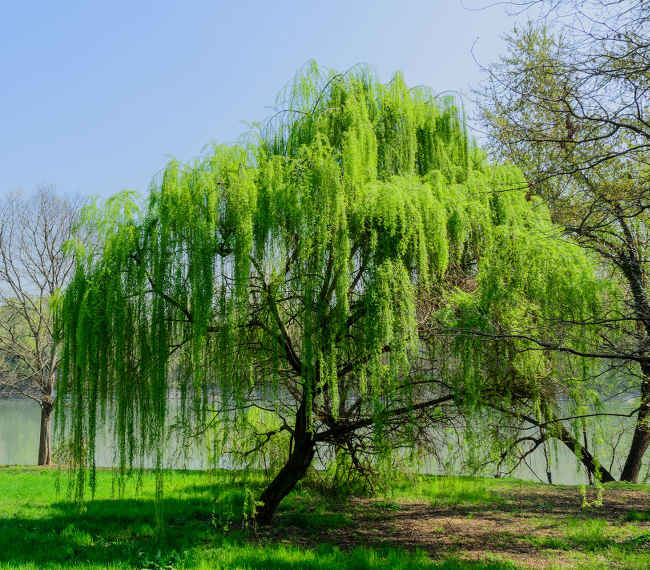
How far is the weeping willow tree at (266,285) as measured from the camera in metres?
5.71

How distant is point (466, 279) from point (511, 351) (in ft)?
3.82

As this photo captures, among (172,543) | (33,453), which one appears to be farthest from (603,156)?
(33,453)

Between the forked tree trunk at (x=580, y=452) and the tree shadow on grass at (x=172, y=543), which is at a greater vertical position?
the forked tree trunk at (x=580, y=452)

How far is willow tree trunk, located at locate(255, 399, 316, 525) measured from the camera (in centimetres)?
691

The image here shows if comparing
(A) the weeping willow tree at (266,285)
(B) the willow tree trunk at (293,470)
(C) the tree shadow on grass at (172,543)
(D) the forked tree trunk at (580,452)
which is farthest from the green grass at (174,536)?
(D) the forked tree trunk at (580,452)

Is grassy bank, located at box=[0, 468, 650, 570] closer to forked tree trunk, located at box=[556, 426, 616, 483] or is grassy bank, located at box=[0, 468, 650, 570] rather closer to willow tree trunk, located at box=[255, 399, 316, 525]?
willow tree trunk, located at box=[255, 399, 316, 525]

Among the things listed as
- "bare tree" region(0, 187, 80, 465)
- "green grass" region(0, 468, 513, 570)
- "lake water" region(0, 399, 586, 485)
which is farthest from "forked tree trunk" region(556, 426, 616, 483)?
"bare tree" region(0, 187, 80, 465)

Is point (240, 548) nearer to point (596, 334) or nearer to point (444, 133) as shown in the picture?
point (596, 334)

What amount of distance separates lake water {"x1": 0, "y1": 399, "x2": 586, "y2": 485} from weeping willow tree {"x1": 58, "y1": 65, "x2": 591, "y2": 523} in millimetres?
4900

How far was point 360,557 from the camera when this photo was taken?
218 inches

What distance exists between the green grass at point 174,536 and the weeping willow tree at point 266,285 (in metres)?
0.87

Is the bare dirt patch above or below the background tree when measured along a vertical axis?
below

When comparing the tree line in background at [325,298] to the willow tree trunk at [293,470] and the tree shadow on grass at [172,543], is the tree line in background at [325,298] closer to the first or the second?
the willow tree trunk at [293,470]

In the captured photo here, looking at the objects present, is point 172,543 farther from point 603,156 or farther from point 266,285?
point 603,156
